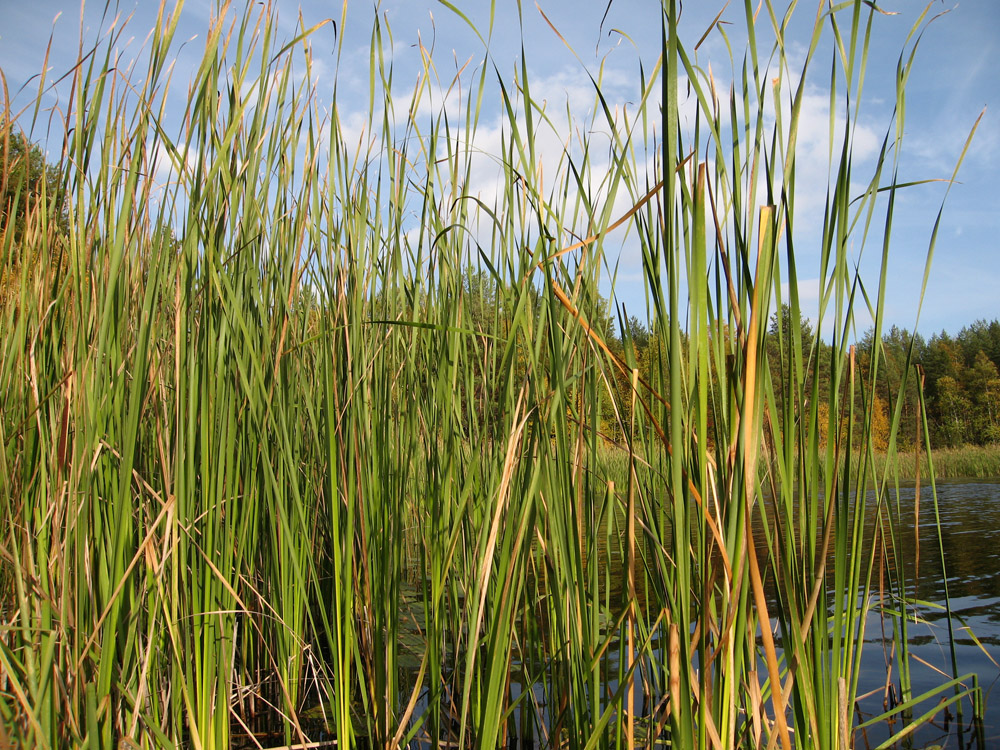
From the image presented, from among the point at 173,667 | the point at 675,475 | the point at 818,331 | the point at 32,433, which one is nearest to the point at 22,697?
the point at 173,667

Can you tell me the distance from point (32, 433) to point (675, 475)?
1.13 metres

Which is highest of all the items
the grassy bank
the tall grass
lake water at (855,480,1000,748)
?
the tall grass

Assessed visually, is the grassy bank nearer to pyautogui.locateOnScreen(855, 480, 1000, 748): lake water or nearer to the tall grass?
pyautogui.locateOnScreen(855, 480, 1000, 748): lake water

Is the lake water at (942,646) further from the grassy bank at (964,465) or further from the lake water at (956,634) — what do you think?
the grassy bank at (964,465)

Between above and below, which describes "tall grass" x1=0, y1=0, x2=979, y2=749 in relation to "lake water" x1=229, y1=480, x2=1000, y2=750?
above

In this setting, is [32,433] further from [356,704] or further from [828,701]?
[828,701]

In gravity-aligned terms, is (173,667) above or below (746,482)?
below

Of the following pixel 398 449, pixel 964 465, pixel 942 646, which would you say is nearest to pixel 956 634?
pixel 942 646

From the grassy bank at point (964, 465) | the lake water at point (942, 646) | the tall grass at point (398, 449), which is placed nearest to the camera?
the tall grass at point (398, 449)

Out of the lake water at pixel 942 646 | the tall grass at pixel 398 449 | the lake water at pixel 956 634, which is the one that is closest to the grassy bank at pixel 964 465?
the lake water at pixel 956 634

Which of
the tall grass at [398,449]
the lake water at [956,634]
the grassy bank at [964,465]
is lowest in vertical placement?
the grassy bank at [964,465]

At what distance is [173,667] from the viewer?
109 cm

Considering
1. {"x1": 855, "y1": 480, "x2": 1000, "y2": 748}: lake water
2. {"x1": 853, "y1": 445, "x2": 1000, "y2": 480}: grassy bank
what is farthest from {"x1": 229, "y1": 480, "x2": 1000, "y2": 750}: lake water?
{"x1": 853, "y1": 445, "x2": 1000, "y2": 480}: grassy bank

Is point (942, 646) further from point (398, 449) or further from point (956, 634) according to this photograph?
point (398, 449)
